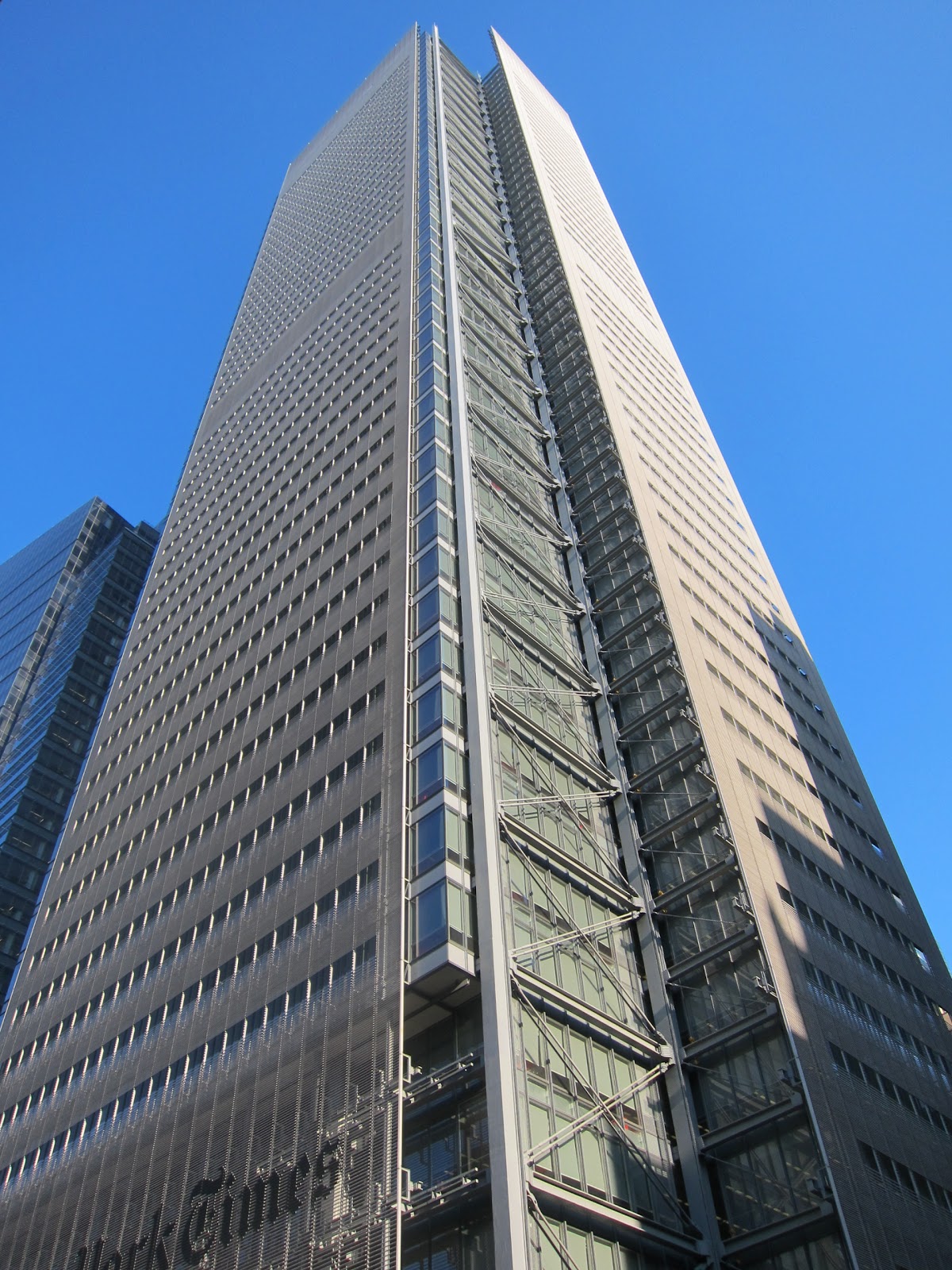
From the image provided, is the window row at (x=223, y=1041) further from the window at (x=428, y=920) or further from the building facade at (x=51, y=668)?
the building facade at (x=51, y=668)

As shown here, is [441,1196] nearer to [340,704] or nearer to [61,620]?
[340,704]

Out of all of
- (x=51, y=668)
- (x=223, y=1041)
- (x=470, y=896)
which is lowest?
(x=223, y=1041)

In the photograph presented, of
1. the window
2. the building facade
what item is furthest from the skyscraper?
the building facade

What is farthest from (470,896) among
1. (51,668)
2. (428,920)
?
(51,668)

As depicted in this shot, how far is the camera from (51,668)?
8944 cm

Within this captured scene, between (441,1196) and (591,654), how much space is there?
27.9 metres

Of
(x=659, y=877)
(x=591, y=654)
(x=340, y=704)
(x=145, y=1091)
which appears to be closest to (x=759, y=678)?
(x=591, y=654)

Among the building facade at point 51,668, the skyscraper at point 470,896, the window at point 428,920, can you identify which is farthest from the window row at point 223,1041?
the building facade at point 51,668

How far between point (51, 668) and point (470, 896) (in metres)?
67.4

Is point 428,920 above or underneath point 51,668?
underneath

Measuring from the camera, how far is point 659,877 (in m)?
40.4

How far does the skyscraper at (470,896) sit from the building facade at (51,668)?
1453 cm

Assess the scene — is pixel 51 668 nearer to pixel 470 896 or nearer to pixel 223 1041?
pixel 223 1041

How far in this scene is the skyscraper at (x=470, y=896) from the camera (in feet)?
95.1
